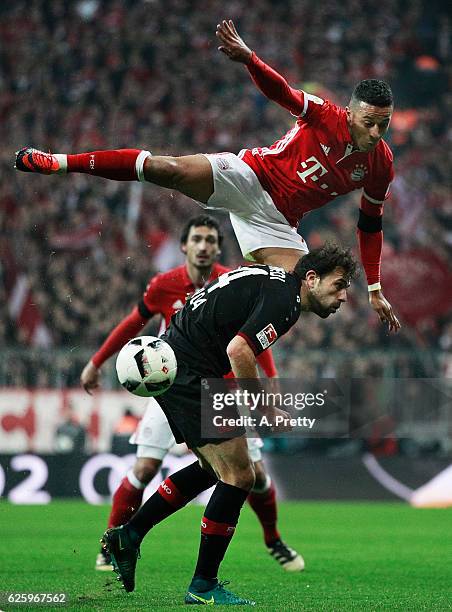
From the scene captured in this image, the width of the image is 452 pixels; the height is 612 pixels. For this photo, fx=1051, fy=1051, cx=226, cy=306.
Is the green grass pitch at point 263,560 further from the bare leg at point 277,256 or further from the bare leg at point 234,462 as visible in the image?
the bare leg at point 277,256

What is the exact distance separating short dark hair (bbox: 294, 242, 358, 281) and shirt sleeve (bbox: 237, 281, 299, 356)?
24cm

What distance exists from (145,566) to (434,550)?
2.53 m

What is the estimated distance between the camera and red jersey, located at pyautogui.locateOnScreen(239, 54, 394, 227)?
641 centimetres

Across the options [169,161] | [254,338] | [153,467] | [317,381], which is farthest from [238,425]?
[317,381]

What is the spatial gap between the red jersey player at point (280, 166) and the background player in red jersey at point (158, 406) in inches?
44.1

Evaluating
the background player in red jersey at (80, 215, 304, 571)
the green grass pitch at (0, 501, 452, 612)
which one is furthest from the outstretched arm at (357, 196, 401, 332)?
the green grass pitch at (0, 501, 452, 612)

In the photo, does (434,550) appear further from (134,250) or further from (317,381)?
(134,250)

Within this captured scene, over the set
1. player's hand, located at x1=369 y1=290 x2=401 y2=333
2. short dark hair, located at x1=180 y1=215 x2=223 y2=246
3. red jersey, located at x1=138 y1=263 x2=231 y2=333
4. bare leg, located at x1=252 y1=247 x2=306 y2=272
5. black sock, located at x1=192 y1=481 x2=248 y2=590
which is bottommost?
black sock, located at x1=192 y1=481 x2=248 y2=590

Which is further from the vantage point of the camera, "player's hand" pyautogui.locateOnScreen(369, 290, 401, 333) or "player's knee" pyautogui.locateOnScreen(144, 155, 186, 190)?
"player's hand" pyautogui.locateOnScreen(369, 290, 401, 333)

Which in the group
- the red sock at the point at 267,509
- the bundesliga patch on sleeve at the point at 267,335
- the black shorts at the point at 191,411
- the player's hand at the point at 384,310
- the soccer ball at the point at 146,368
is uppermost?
the player's hand at the point at 384,310

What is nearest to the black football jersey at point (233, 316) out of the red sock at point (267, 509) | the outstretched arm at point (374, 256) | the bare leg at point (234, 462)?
the bare leg at point (234, 462)

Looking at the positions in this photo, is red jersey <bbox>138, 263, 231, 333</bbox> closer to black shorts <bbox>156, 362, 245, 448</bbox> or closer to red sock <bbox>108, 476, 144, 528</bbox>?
red sock <bbox>108, 476, 144, 528</bbox>

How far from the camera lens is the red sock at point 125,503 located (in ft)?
24.1

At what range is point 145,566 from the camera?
7281 millimetres
